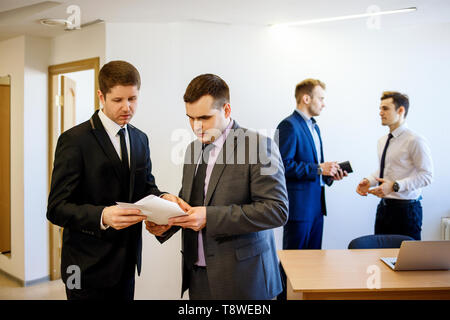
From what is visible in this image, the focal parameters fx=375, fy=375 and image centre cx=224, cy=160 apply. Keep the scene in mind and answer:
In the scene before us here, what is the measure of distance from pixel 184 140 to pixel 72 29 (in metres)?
1.46

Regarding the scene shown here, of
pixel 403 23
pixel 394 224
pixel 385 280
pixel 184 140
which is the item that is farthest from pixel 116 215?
pixel 403 23

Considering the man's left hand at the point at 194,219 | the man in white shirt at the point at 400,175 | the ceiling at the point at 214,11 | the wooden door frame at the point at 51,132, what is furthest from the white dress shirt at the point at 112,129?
the man in white shirt at the point at 400,175

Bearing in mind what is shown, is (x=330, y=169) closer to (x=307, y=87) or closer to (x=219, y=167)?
(x=307, y=87)

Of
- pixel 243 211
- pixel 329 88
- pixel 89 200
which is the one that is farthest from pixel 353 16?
pixel 89 200

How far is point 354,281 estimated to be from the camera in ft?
5.84

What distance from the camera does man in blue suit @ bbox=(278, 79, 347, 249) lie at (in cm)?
300

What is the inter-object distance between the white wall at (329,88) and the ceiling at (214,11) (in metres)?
0.23

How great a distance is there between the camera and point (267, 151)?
1.60m

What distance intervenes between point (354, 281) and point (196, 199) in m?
Result: 0.85

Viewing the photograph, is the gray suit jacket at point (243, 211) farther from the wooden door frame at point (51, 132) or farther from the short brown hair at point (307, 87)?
the wooden door frame at point (51, 132)

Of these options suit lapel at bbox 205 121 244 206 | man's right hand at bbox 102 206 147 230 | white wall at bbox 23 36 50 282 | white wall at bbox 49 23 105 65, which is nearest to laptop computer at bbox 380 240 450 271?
suit lapel at bbox 205 121 244 206

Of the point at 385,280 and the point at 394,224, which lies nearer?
the point at 385,280

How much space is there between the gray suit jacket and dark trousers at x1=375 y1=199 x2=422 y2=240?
1.80m
